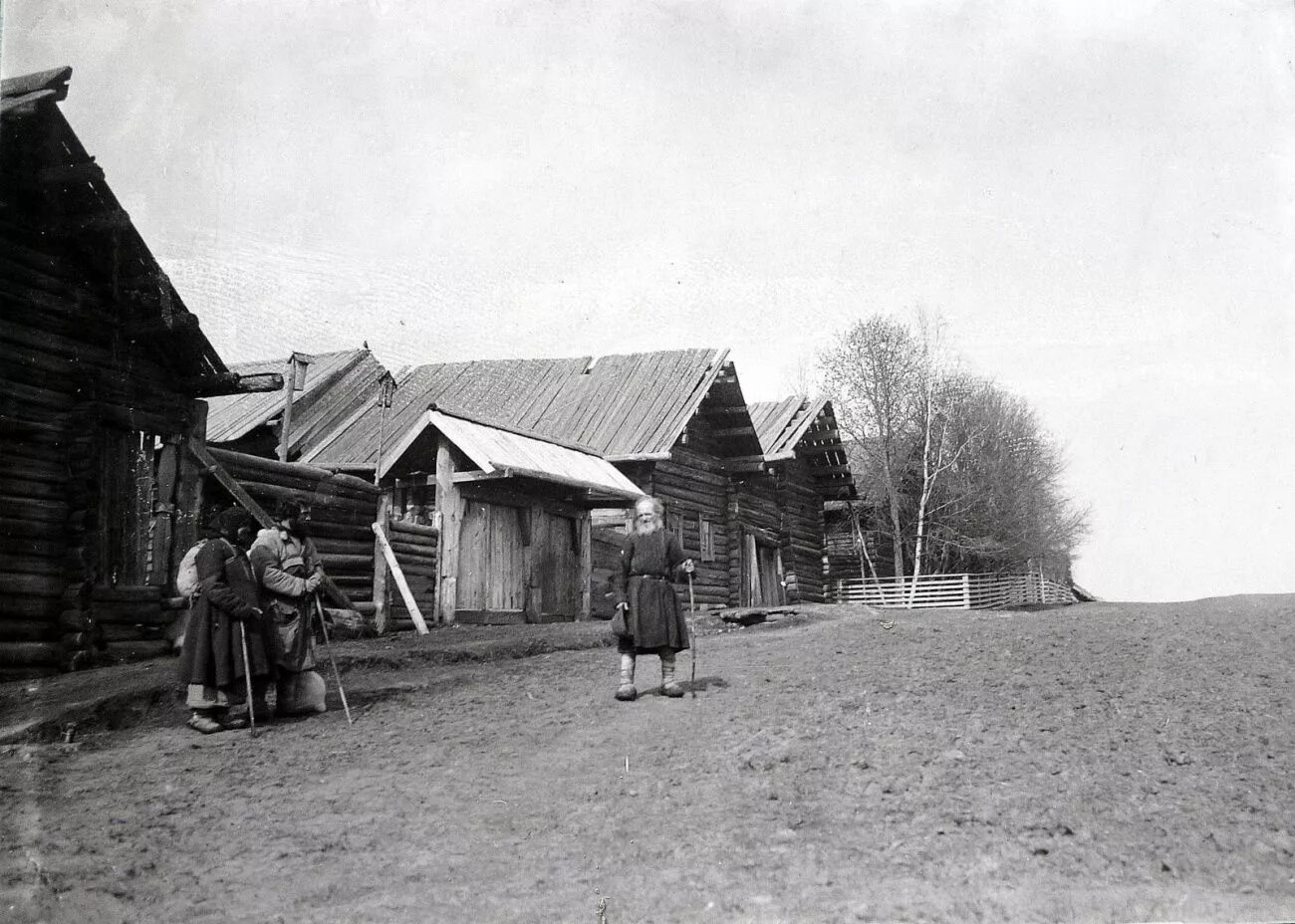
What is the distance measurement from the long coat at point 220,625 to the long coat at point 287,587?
17 cm

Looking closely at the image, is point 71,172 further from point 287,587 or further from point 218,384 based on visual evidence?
point 287,587

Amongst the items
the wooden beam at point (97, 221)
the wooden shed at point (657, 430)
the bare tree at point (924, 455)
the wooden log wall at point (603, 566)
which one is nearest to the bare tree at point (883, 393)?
the bare tree at point (924, 455)

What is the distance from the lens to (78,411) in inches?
398

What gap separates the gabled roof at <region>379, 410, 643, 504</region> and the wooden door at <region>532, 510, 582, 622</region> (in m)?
0.77

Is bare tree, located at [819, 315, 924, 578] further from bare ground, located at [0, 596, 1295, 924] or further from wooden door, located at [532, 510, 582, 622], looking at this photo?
bare ground, located at [0, 596, 1295, 924]

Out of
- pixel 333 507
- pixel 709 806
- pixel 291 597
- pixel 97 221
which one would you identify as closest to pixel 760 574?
A: pixel 333 507

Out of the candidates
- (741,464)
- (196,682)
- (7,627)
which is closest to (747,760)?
(196,682)

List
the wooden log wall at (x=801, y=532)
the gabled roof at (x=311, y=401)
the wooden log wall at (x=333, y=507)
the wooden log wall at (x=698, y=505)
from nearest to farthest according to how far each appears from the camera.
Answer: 1. the wooden log wall at (x=333, y=507)
2. the gabled roof at (x=311, y=401)
3. the wooden log wall at (x=698, y=505)
4. the wooden log wall at (x=801, y=532)

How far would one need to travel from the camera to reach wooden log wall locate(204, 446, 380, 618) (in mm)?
12516

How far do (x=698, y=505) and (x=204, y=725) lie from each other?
16000 millimetres

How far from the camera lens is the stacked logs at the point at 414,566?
46.4 feet

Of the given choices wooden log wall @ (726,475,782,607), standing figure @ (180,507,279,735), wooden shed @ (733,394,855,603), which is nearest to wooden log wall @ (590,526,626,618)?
wooden log wall @ (726,475,782,607)

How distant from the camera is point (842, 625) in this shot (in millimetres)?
13281

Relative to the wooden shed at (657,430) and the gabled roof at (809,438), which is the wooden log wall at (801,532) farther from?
the wooden shed at (657,430)
